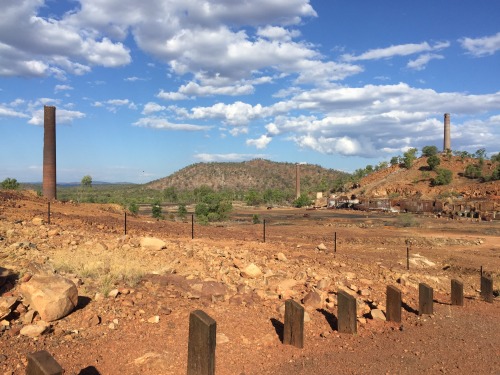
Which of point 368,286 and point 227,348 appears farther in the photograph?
point 368,286

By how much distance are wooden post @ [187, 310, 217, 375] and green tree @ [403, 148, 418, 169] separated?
91182mm

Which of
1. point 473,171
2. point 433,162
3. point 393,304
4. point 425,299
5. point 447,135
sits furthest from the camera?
point 447,135

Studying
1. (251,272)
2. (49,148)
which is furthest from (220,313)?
(49,148)

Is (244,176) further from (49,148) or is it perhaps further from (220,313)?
(220,313)

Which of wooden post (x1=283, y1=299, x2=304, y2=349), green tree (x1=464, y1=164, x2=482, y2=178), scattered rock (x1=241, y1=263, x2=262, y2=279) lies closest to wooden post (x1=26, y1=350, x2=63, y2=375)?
wooden post (x1=283, y1=299, x2=304, y2=349)

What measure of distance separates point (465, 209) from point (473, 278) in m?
42.1

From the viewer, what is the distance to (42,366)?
12.1ft

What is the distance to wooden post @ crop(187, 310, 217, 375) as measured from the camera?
15.6ft

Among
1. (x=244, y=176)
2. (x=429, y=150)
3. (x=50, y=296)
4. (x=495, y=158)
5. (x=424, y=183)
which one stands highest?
(x=429, y=150)

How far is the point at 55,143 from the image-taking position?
115 feet

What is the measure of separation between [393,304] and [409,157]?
88478 mm

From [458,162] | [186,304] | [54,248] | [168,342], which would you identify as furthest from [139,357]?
[458,162]

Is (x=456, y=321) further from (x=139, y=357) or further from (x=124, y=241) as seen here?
(x=124, y=241)

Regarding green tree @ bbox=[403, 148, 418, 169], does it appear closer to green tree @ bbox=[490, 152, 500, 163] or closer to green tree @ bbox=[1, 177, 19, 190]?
green tree @ bbox=[490, 152, 500, 163]
